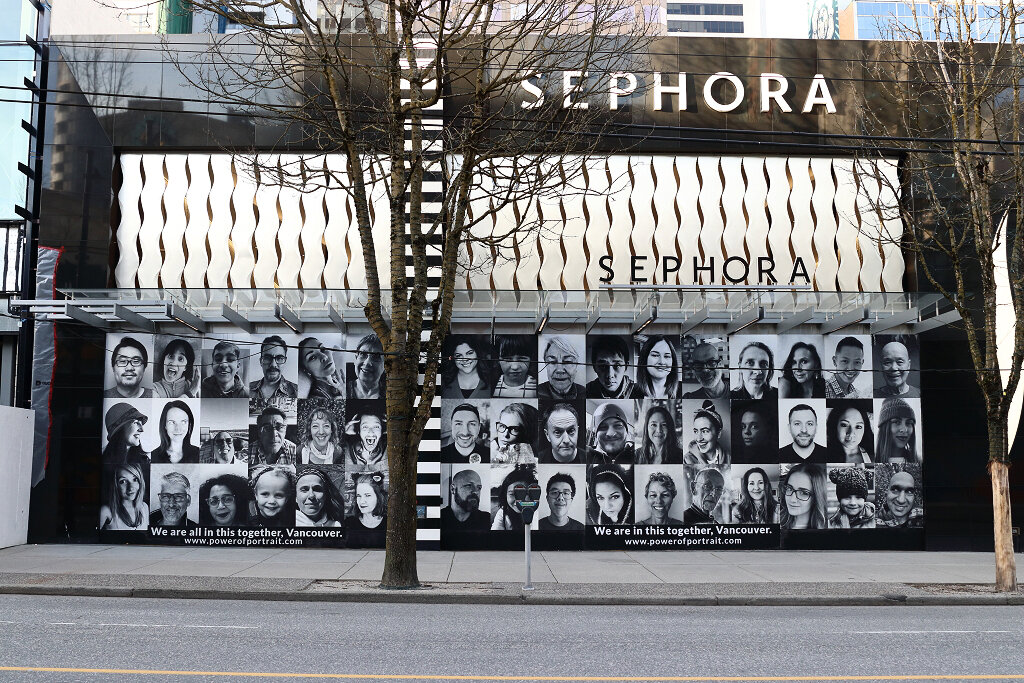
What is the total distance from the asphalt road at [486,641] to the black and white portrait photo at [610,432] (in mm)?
7072

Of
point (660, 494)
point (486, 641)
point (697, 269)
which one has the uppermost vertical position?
point (697, 269)

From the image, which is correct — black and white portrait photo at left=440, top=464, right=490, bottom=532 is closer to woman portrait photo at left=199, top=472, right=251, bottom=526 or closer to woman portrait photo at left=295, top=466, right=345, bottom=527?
woman portrait photo at left=295, top=466, right=345, bottom=527

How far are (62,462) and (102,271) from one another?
3.95 metres

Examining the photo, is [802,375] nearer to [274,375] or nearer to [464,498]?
[464,498]

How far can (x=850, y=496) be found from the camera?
66.4 ft

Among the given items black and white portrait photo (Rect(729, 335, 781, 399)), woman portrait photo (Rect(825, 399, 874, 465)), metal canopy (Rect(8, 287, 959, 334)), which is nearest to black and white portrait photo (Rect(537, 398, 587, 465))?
metal canopy (Rect(8, 287, 959, 334))

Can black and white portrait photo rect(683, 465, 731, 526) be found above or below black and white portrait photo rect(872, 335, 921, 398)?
below

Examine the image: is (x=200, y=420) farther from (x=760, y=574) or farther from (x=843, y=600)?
(x=843, y=600)

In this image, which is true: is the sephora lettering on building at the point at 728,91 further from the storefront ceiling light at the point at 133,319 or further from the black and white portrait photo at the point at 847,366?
the storefront ceiling light at the point at 133,319

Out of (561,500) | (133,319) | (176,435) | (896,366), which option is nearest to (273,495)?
(176,435)

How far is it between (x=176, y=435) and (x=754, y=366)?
1192 centimetres

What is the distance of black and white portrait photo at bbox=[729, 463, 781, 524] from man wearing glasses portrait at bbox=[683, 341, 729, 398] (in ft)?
5.23

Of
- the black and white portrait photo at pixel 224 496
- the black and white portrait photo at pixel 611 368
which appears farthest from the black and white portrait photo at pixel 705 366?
the black and white portrait photo at pixel 224 496

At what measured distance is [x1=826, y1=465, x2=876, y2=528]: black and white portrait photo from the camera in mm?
20203
